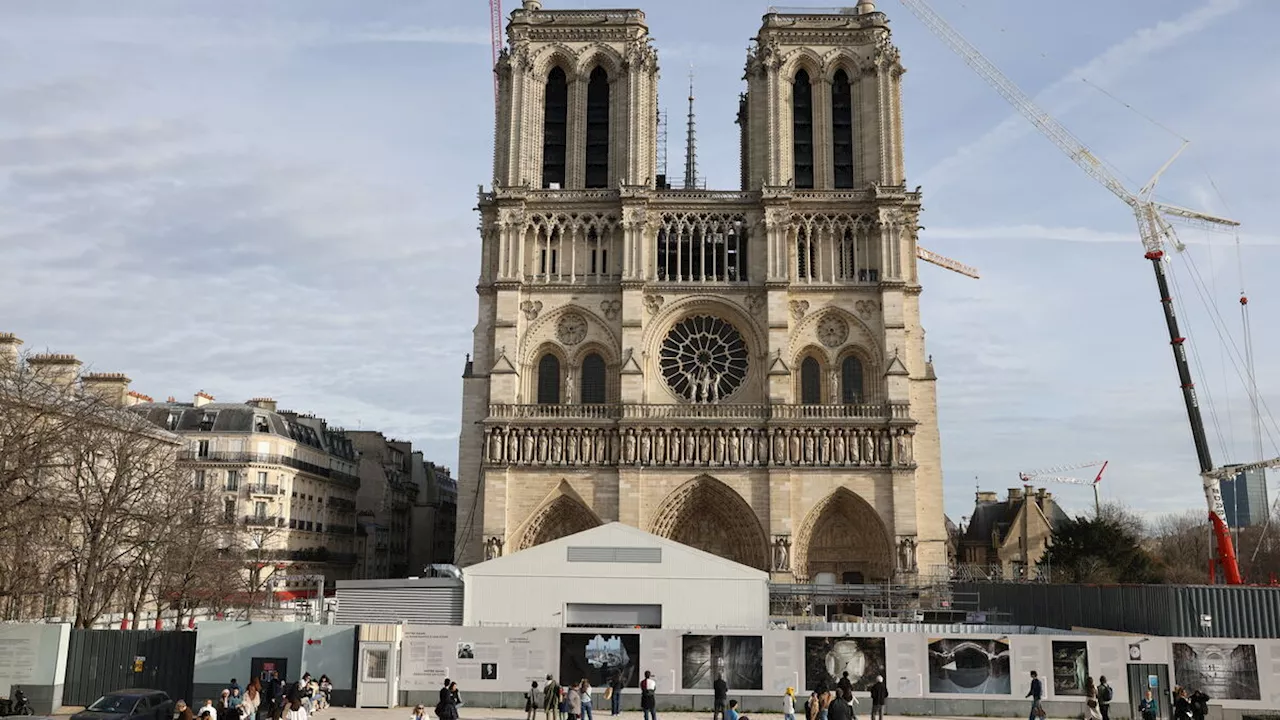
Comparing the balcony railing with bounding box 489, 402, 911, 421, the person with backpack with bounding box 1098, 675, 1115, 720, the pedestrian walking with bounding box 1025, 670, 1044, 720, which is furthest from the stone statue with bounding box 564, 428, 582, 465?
the person with backpack with bounding box 1098, 675, 1115, 720

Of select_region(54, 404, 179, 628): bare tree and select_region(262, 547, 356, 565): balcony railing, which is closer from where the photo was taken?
select_region(54, 404, 179, 628): bare tree

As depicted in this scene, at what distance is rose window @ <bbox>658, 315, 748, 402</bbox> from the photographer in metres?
44.1

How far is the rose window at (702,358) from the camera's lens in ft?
145

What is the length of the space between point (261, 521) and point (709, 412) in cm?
1900

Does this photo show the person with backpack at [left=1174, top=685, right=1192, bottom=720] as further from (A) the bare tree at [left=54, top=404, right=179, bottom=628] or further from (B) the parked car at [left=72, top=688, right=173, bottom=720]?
(A) the bare tree at [left=54, top=404, right=179, bottom=628]

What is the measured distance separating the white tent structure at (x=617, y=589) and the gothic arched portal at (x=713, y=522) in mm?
12392

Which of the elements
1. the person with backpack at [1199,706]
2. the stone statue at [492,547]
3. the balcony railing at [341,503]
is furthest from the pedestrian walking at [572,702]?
the balcony railing at [341,503]

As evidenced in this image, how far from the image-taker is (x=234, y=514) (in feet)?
148

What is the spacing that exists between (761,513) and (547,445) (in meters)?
8.31

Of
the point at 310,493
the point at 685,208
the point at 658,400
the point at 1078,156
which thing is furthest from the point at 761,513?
the point at 1078,156

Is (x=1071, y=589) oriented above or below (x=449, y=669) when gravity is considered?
above

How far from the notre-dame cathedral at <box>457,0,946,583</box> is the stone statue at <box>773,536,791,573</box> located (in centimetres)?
9

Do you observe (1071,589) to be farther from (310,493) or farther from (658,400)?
(310,493)

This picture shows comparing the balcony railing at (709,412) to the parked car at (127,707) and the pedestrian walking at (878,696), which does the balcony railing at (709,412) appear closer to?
the pedestrian walking at (878,696)
